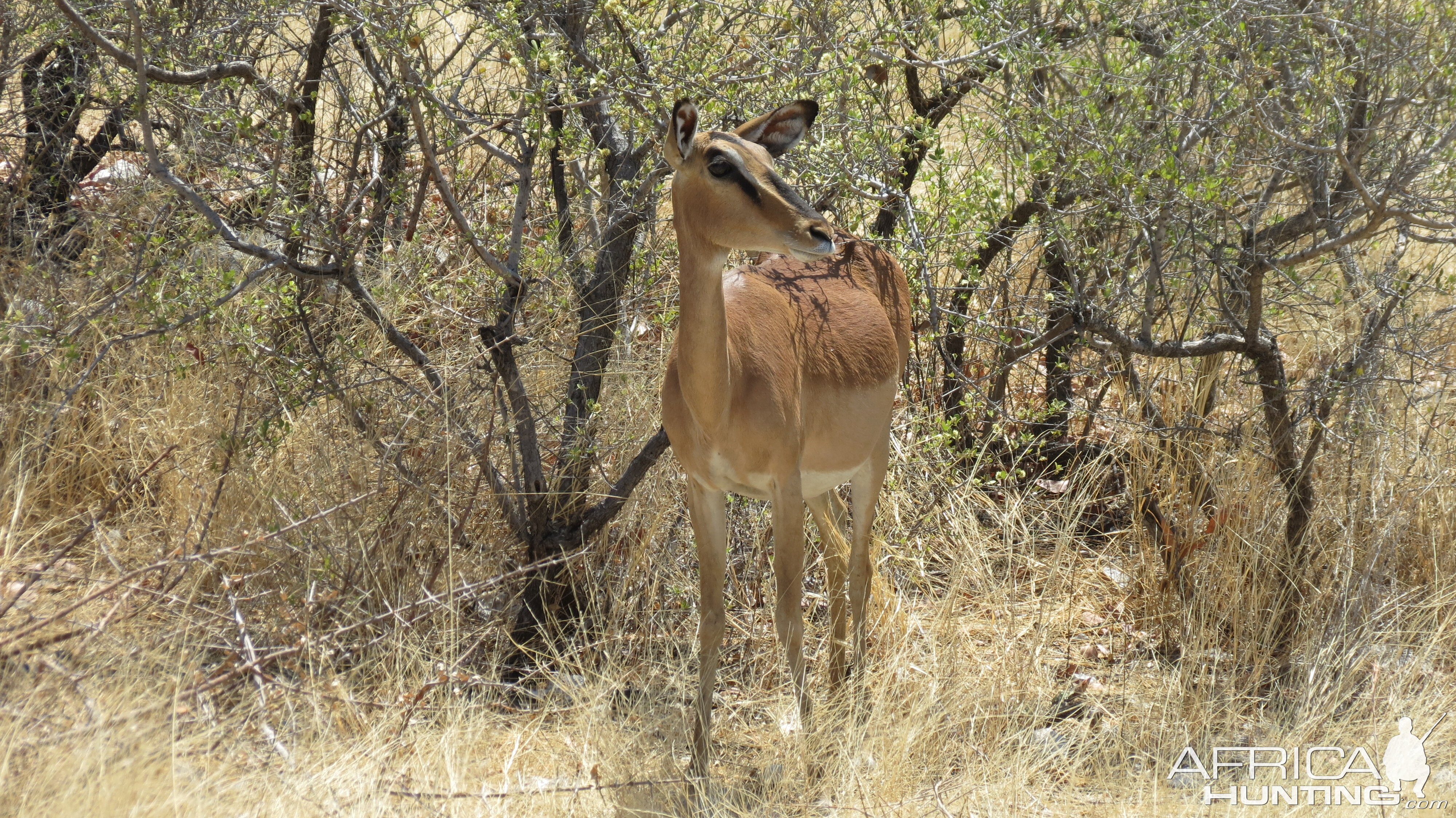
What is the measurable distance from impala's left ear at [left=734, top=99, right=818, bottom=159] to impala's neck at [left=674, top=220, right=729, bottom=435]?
0.43 metres

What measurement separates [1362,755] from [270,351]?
451 cm

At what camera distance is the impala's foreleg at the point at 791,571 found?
4117 millimetres

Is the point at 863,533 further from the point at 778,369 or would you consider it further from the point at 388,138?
the point at 388,138

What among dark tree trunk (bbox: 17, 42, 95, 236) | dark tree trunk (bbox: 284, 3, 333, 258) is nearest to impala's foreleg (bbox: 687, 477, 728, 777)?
dark tree trunk (bbox: 284, 3, 333, 258)

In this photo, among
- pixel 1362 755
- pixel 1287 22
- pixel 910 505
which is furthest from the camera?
pixel 910 505

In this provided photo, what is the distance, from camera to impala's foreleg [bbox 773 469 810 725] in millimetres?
4117

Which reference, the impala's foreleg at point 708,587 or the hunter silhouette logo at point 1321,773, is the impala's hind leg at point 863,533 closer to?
the impala's foreleg at point 708,587

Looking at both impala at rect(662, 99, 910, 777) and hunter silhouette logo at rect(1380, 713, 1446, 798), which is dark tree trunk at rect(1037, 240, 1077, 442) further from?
hunter silhouette logo at rect(1380, 713, 1446, 798)

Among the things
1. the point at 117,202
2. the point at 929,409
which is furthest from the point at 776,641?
the point at 117,202

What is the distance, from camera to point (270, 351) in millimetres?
5023

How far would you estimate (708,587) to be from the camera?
430cm

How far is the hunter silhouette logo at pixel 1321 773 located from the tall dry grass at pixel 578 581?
0.08m

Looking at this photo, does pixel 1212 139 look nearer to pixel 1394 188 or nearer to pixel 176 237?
pixel 1394 188

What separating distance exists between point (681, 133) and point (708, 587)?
167 cm
